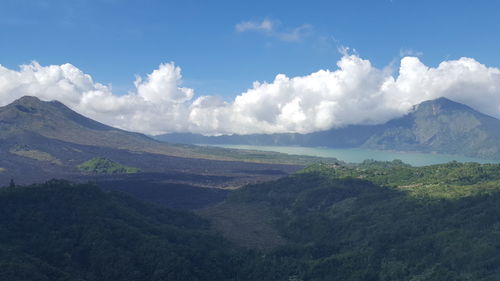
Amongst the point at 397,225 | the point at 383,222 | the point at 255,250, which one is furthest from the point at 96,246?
the point at 383,222

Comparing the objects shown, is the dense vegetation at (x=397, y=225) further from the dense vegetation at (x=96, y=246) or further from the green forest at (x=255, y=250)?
the dense vegetation at (x=96, y=246)

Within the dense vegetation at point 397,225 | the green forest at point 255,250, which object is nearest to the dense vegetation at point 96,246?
the green forest at point 255,250

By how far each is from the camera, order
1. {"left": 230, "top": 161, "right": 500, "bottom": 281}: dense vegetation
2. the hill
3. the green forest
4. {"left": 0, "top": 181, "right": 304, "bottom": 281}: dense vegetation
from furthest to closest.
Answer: the hill
{"left": 230, "top": 161, "right": 500, "bottom": 281}: dense vegetation
the green forest
{"left": 0, "top": 181, "right": 304, "bottom": 281}: dense vegetation

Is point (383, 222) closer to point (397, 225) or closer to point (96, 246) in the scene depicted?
point (397, 225)

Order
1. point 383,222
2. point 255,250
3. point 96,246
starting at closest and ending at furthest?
point 96,246 → point 255,250 → point 383,222

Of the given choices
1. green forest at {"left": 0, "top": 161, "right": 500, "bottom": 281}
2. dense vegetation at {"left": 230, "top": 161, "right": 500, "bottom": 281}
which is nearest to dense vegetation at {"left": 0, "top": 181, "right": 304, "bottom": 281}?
green forest at {"left": 0, "top": 161, "right": 500, "bottom": 281}

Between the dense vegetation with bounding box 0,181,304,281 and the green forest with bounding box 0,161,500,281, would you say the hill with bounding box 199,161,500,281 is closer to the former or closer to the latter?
the green forest with bounding box 0,161,500,281

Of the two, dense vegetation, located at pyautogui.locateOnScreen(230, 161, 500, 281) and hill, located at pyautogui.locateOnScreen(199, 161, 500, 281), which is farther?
hill, located at pyautogui.locateOnScreen(199, 161, 500, 281)

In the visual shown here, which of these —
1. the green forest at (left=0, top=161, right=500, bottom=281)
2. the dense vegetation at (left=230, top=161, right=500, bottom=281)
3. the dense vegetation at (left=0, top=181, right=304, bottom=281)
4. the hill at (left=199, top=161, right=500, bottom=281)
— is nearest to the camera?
the dense vegetation at (left=0, top=181, right=304, bottom=281)
